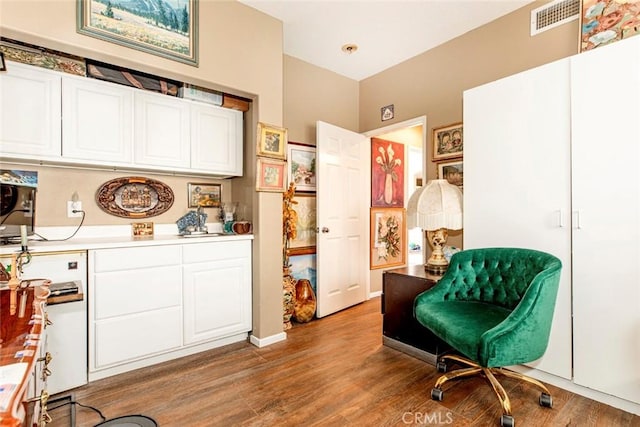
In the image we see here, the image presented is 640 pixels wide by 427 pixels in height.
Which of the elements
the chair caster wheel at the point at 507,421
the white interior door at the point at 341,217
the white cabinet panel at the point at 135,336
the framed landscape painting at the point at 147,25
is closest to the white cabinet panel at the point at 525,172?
the chair caster wheel at the point at 507,421

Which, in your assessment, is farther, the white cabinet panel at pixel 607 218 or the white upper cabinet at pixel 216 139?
the white upper cabinet at pixel 216 139

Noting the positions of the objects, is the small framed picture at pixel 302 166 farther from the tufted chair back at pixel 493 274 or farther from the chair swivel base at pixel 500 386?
the chair swivel base at pixel 500 386

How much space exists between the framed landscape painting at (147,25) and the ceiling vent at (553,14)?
274 cm

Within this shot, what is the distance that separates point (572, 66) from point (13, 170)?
3.84 m

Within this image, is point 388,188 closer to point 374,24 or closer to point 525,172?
point 374,24

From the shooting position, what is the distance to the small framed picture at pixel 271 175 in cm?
291

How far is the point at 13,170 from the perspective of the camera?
2326 millimetres

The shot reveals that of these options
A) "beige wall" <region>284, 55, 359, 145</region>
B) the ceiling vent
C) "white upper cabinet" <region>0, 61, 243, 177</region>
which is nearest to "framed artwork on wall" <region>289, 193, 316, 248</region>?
"beige wall" <region>284, 55, 359, 145</region>

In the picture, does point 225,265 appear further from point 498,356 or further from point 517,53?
point 517,53

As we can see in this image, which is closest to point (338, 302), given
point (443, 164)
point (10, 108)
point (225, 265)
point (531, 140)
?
point (225, 265)

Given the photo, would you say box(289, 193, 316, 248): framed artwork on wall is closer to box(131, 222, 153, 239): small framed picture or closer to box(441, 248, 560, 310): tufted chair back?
box(131, 222, 153, 239): small framed picture

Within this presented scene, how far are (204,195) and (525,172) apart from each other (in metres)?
2.77

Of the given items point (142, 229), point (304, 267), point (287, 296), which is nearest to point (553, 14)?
point (304, 267)

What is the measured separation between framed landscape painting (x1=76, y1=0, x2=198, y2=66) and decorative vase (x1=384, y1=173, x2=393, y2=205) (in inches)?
115
